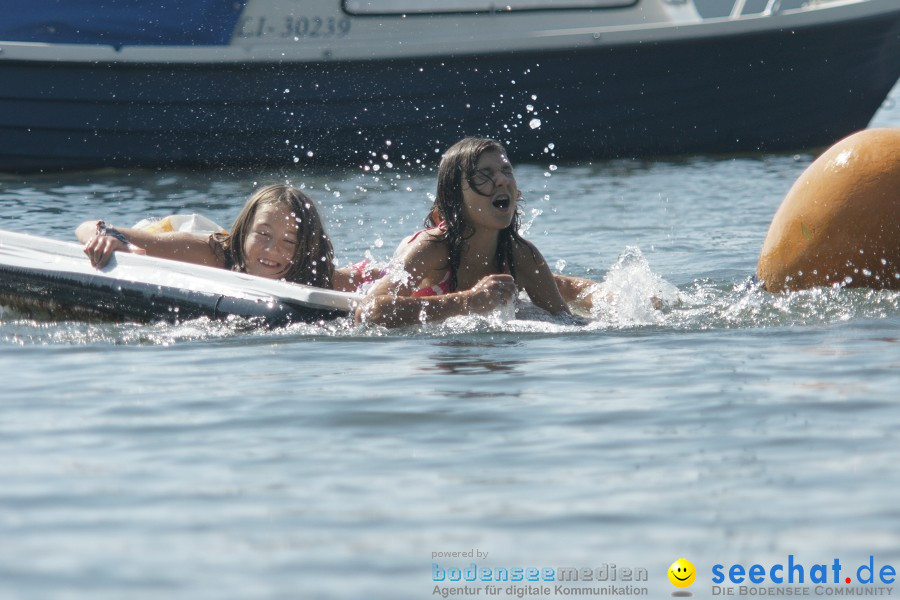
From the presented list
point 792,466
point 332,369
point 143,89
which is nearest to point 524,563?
point 792,466

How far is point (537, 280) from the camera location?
6934 mm

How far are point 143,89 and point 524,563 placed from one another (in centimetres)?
1107

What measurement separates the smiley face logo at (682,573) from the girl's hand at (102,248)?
4211 mm

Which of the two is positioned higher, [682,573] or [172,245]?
[172,245]

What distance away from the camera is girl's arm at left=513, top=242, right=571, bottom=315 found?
22.7 ft

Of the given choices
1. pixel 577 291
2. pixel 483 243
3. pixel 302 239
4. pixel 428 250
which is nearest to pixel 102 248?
pixel 302 239

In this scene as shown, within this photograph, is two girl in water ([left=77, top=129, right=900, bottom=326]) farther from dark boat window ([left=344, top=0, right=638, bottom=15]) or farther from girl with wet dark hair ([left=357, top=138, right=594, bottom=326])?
dark boat window ([left=344, top=0, right=638, bottom=15])

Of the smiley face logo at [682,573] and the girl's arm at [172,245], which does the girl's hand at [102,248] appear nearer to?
the girl's arm at [172,245]

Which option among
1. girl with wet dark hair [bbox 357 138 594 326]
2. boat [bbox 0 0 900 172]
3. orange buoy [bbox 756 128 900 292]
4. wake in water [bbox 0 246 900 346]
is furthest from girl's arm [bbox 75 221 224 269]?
boat [bbox 0 0 900 172]

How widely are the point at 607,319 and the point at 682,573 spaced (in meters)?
3.44

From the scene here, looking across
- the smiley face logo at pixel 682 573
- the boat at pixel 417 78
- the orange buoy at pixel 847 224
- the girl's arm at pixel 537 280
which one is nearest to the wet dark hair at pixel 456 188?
the girl's arm at pixel 537 280

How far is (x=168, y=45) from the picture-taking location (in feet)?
44.9

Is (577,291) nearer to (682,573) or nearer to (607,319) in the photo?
(607,319)

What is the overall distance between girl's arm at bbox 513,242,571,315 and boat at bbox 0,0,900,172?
23.8 ft
